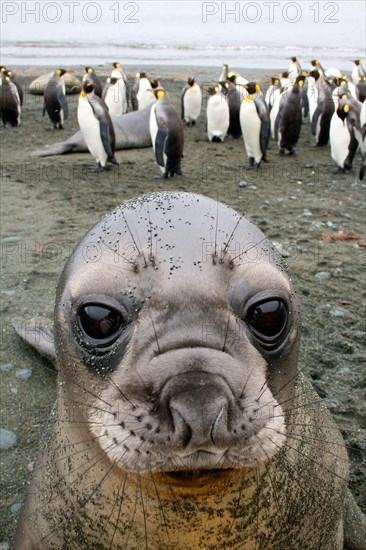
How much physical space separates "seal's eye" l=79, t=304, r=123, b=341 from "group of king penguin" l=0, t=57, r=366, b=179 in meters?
8.23

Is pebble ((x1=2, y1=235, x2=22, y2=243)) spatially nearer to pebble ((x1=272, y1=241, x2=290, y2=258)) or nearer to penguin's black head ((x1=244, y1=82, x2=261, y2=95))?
pebble ((x1=272, y1=241, x2=290, y2=258))

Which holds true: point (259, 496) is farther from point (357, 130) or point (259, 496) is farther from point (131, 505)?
point (357, 130)

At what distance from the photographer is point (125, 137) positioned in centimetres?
1319

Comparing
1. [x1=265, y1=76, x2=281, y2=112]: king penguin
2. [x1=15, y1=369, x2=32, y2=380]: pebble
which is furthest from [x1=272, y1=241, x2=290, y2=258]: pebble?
[x1=265, y1=76, x2=281, y2=112]: king penguin

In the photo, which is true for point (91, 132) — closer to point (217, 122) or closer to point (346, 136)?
point (217, 122)

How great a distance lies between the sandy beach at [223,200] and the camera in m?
3.73

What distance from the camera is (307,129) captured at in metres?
15.9

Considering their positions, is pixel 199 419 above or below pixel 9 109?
below

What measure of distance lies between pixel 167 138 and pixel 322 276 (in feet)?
18.6

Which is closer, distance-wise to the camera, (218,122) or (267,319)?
(267,319)

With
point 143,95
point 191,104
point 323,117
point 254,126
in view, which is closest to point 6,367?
point 254,126

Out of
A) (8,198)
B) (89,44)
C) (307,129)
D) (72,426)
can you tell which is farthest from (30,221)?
(89,44)

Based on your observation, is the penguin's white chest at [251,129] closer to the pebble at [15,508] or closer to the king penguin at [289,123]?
the king penguin at [289,123]

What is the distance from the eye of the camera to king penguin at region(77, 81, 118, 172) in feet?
36.1
